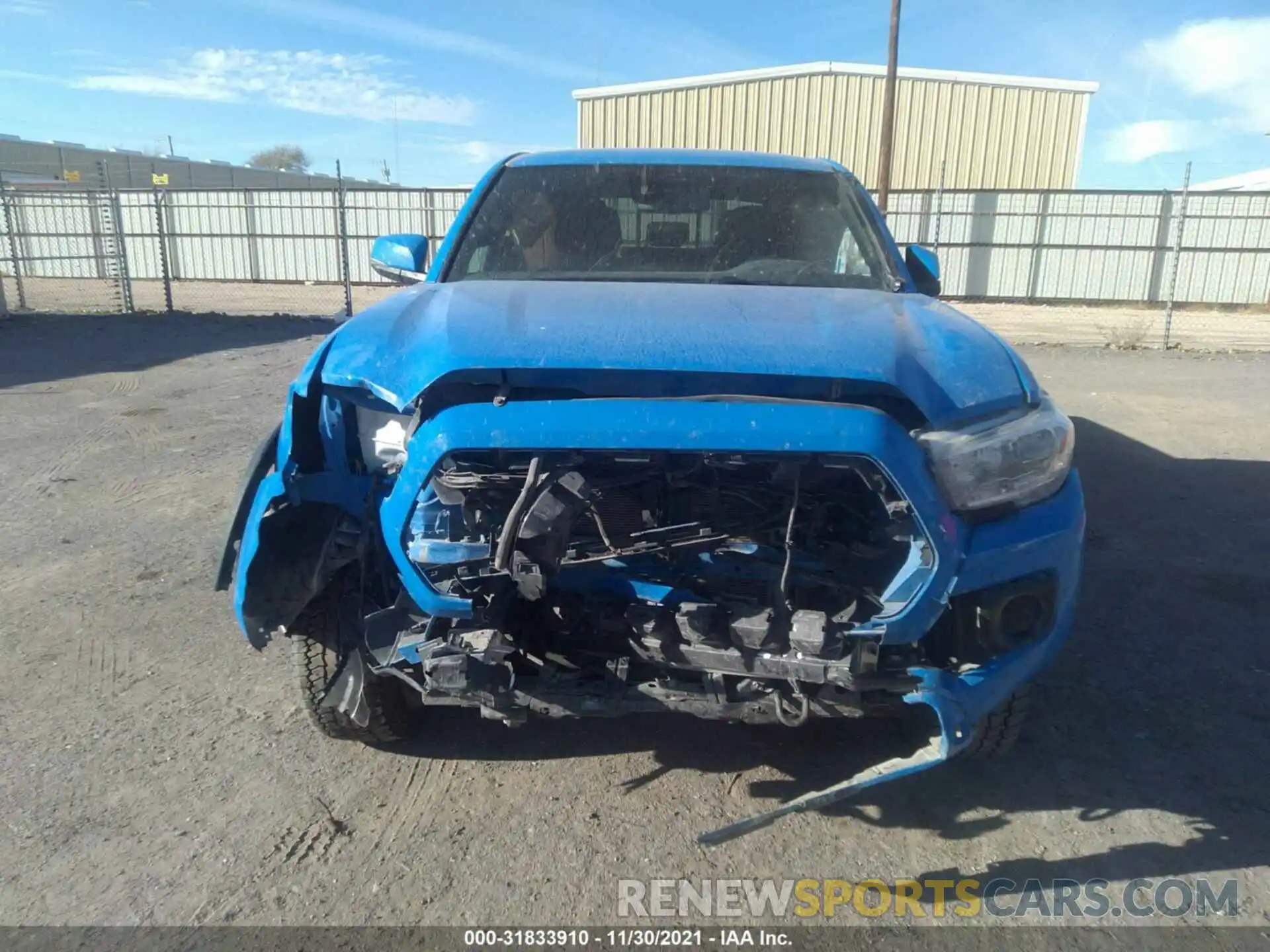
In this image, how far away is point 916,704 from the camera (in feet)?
7.09

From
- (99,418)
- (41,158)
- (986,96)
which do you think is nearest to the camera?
(99,418)

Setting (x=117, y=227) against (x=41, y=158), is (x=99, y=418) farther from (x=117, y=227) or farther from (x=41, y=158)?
(x=41, y=158)

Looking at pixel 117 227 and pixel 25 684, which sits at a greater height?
pixel 117 227

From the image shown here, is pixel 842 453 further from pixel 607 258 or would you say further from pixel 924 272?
pixel 924 272

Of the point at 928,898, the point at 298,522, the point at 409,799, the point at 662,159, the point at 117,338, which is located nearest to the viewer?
the point at 928,898

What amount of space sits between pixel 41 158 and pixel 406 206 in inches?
1005

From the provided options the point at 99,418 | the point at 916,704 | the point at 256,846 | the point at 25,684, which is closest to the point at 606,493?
the point at 916,704

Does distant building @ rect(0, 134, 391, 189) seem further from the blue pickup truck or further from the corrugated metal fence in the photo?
the blue pickup truck

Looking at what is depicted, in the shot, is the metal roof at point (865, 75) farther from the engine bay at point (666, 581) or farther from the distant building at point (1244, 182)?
the engine bay at point (666, 581)

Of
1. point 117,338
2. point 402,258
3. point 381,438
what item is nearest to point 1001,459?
point 381,438

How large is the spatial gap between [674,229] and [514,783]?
7.00ft

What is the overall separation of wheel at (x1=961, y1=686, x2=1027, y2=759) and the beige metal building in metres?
23.5

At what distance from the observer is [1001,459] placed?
2.10 m

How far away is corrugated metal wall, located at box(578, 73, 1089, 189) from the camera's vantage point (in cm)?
2402
